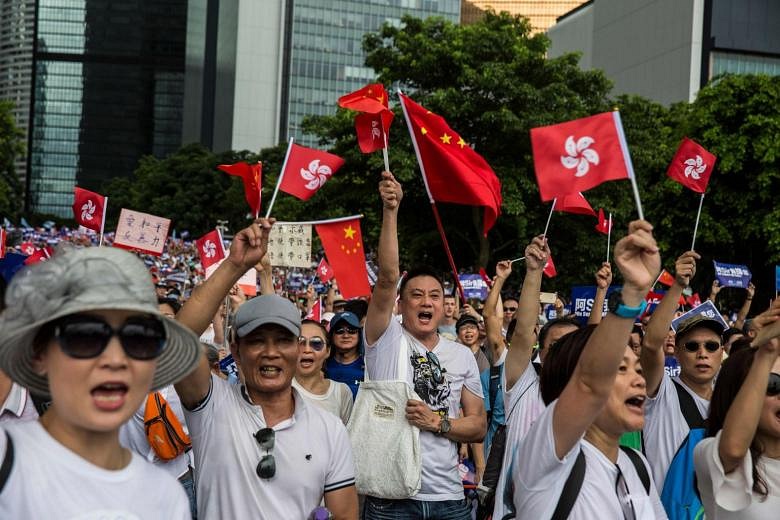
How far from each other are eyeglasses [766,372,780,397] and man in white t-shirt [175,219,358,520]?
1419 mm

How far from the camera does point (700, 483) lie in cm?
339

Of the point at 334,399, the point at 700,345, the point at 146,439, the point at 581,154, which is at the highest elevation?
the point at 581,154

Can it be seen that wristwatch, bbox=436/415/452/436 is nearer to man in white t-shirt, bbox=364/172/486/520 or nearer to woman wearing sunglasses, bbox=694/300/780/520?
man in white t-shirt, bbox=364/172/486/520

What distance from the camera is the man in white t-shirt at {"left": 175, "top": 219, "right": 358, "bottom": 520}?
10.7 feet

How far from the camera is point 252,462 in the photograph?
3312 mm

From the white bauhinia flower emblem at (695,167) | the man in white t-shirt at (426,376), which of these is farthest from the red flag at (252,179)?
the white bauhinia flower emblem at (695,167)

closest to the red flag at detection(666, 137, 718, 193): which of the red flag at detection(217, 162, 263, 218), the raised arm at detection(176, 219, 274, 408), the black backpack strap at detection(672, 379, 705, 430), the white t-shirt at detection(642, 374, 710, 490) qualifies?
the red flag at detection(217, 162, 263, 218)

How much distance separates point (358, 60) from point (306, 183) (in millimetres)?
110112

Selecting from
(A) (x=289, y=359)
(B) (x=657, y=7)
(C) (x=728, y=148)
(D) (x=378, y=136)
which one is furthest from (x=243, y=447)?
(B) (x=657, y=7)

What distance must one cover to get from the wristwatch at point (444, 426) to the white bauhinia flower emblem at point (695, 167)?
459 cm

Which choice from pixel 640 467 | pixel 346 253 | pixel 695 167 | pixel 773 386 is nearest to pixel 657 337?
pixel 773 386

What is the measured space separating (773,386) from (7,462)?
2430 mm

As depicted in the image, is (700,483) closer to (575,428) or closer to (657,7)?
(575,428)

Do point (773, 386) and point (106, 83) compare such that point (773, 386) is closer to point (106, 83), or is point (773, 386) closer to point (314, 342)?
point (314, 342)
